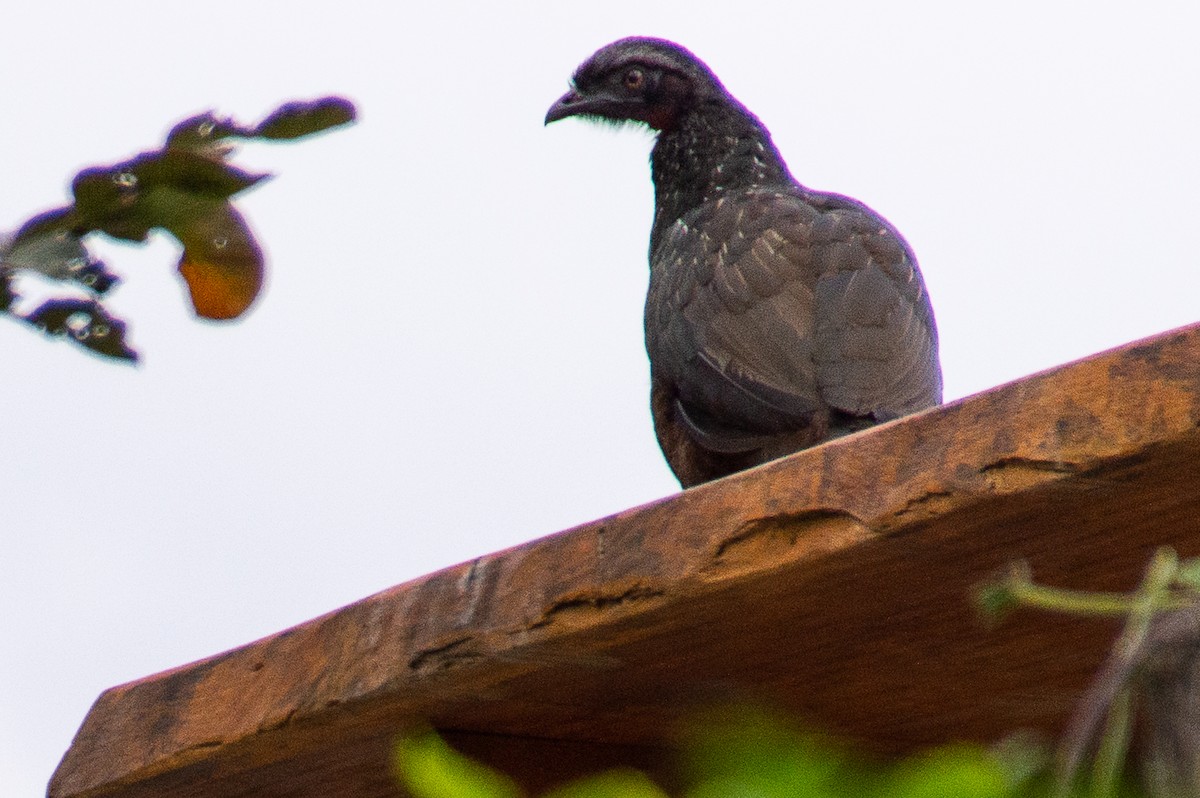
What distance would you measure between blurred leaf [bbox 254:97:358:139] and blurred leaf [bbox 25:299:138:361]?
0.50 feet

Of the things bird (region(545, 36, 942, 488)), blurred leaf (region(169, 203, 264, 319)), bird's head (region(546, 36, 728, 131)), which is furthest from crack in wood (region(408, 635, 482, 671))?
bird's head (region(546, 36, 728, 131))

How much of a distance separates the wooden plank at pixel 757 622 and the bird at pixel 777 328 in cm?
154

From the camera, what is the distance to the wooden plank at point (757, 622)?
5.08 feet

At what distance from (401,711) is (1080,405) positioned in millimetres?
897

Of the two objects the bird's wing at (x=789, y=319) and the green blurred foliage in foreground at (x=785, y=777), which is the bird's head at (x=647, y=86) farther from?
the green blurred foliage in foreground at (x=785, y=777)

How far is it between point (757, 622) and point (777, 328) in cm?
218

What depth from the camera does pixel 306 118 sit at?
1.07m

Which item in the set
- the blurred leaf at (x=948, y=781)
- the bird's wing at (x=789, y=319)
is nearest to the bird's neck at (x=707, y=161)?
the bird's wing at (x=789, y=319)

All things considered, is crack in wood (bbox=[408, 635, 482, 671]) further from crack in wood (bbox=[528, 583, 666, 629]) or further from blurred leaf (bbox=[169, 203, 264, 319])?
blurred leaf (bbox=[169, 203, 264, 319])

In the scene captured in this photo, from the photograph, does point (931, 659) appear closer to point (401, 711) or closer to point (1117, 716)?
point (401, 711)

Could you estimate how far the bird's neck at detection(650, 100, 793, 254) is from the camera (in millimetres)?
5109

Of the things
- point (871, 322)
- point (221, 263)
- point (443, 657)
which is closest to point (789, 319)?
point (871, 322)

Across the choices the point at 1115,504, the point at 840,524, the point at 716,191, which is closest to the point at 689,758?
the point at 840,524

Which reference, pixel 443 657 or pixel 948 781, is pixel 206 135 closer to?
pixel 948 781
